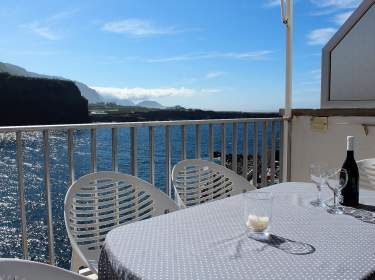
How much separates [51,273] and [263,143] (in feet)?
10.4

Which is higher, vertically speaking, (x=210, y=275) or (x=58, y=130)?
(x=58, y=130)

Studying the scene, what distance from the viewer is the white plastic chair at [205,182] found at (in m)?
2.30

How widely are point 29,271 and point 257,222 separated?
713mm

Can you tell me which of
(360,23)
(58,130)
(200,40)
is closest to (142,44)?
(200,40)

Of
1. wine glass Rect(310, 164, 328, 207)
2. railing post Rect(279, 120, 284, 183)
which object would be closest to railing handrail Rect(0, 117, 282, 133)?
railing post Rect(279, 120, 284, 183)

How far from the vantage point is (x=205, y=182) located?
2.39 meters

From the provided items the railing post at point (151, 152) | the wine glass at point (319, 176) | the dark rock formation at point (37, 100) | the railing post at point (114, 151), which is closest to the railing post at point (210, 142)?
the railing post at point (151, 152)

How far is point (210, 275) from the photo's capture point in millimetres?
926

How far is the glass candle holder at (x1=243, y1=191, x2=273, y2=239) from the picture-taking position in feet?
4.08

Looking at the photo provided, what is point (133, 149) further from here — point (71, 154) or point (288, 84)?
point (288, 84)

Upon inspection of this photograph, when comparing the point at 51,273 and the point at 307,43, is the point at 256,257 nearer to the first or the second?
the point at 51,273

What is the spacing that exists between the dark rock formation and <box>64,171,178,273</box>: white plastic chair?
355 cm

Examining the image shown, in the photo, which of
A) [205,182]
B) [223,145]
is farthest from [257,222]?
[223,145]

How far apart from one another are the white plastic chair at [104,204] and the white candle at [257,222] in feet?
2.23
